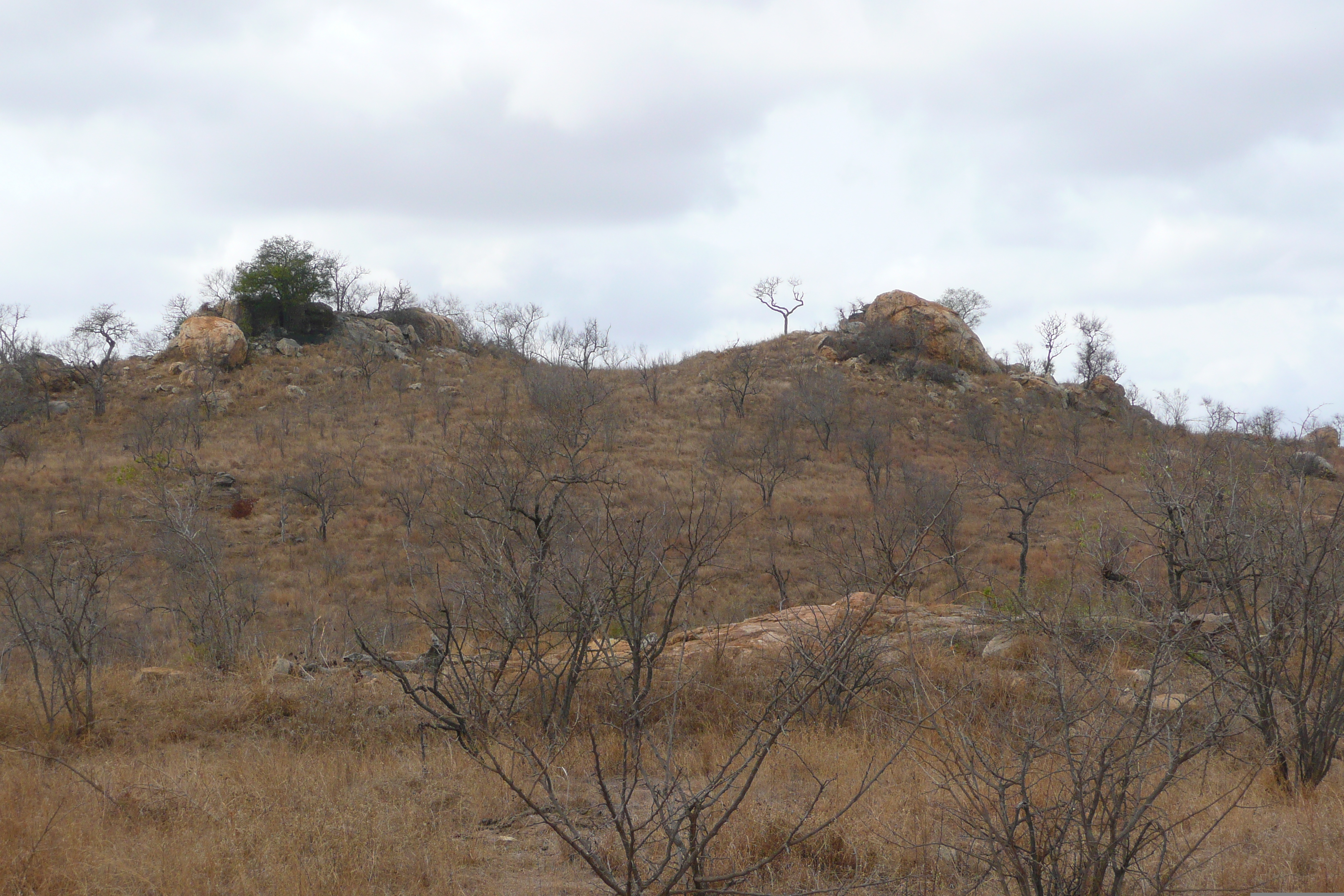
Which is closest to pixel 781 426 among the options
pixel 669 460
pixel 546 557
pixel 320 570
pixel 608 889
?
pixel 669 460

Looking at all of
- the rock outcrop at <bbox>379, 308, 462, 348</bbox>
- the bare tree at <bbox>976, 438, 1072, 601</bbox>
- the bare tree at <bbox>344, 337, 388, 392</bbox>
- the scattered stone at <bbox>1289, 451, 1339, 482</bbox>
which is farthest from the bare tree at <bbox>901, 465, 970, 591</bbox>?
the rock outcrop at <bbox>379, 308, 462, 348</bbox>

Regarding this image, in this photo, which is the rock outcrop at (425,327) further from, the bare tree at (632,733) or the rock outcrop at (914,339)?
the bare tree at (632,733)

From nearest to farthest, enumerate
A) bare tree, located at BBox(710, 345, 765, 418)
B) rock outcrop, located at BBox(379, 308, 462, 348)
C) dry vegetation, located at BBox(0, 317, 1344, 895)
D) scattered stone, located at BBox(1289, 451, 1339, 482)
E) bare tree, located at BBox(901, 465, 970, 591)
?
dry vegetation, located at BBox(0, 317, 1344, 895) → scattered stone, located at BBox(1289, 451, 1339, 482) → bare tree, located at BBox(901, 465, 970, 591) → bare tree, located at BBox(710, 345, 765, 418) → rock outcrop, located at BBox(379, 308, 462, 348)

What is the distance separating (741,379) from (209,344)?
2524 cm

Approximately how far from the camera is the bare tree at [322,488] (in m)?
24.5

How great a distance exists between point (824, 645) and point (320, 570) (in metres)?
19.5

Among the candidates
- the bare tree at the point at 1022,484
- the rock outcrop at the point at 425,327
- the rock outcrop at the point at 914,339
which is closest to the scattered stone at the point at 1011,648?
the bare tree at the point at 1022,484

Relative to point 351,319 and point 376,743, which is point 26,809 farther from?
point 351,319

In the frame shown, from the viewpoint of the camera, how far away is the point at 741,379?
1623 inches

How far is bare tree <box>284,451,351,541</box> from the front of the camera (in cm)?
2455

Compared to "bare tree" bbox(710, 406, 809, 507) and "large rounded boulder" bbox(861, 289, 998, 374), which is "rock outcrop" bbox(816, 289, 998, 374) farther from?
"bare tree" bbox(710, 406, 809, 507)

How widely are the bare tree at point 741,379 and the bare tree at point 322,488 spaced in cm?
1765

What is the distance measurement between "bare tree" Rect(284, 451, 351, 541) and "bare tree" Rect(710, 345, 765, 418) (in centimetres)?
1765

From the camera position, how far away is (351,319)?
4638 cm
